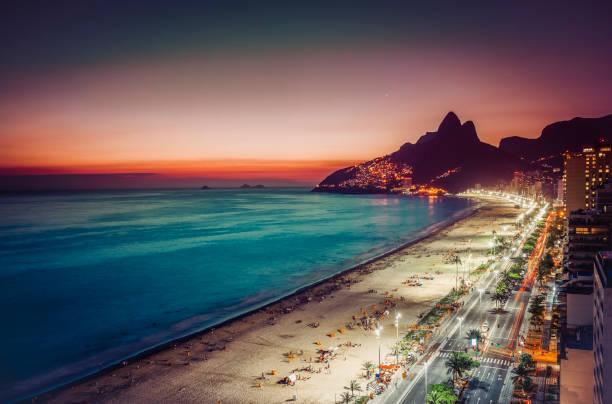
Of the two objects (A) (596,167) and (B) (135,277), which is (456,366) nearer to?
(B) (135,277)

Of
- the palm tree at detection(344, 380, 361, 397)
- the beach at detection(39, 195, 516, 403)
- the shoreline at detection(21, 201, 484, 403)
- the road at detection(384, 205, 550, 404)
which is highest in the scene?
the road at detection(384, 205, 550, 404)

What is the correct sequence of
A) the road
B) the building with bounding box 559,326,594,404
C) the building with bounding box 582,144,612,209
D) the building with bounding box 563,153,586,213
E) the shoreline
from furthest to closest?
the building with bounding box 582,144,612,209 < the building with bounding box 563,153,586,213 < the shoreline < the road < the building with bounding box 559,326,594,404

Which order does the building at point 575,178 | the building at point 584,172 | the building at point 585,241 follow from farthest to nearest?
the building at point 584,172 < the building at point 575,178 < the building at point 585,241

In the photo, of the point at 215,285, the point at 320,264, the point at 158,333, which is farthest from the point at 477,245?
the point at 158,333

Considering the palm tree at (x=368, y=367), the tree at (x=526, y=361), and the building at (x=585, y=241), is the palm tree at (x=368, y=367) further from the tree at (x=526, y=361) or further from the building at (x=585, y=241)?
the building at (x=585, y=241)

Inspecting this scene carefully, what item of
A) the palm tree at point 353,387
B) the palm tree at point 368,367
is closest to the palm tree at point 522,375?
the palm tree at point 368,367

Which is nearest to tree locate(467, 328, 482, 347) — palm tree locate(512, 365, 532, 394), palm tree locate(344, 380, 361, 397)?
palm tree locate(512, 365, 532, 394)

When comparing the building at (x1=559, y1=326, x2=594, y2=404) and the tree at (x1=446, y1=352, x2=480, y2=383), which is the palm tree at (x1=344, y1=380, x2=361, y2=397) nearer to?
the tree at (x1=446, y1=352, x2=480, y2=383)
